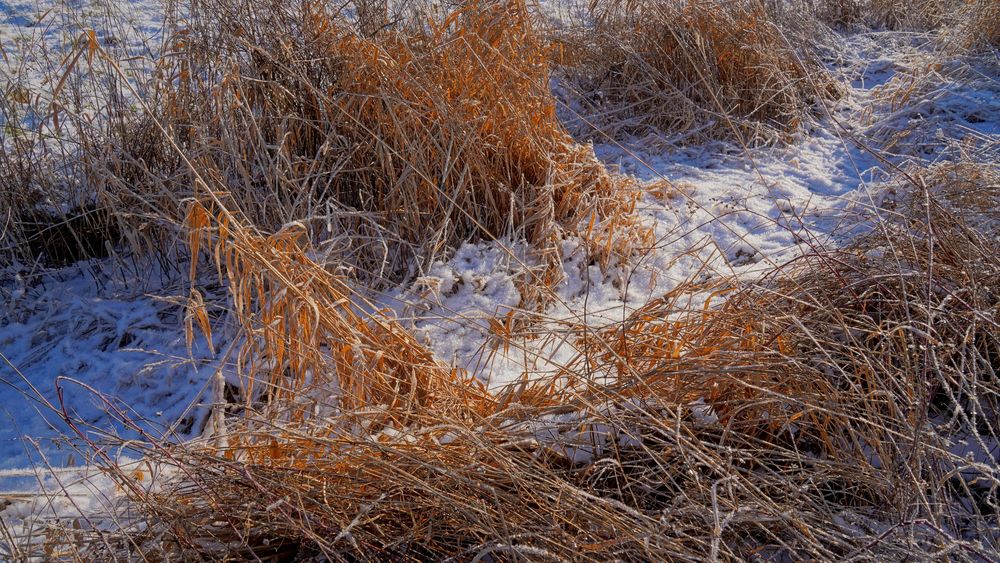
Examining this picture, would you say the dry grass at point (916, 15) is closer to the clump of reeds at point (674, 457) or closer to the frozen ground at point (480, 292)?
the frozen ground at point (480, 292)

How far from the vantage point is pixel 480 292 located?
8.46ft

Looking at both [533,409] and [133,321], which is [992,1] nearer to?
[533,409]

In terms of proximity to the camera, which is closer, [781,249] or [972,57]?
[781,249]

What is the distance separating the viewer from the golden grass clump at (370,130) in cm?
263

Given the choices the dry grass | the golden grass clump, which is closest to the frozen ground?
the golden grass clump

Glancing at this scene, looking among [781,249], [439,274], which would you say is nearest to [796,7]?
[781,249]

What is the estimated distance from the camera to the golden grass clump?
263 centimetres

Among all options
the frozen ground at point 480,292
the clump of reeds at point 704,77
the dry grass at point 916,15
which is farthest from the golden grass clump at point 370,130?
the dry grass at point 916,15

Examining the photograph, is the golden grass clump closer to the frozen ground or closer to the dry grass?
the frozen ground

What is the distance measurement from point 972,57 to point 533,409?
4712 mm

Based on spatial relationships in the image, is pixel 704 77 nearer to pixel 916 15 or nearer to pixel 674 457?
pixel 916 15

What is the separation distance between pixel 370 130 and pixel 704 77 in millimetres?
2377

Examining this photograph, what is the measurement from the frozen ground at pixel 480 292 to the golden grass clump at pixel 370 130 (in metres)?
0.18

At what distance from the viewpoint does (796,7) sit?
5391 mm
